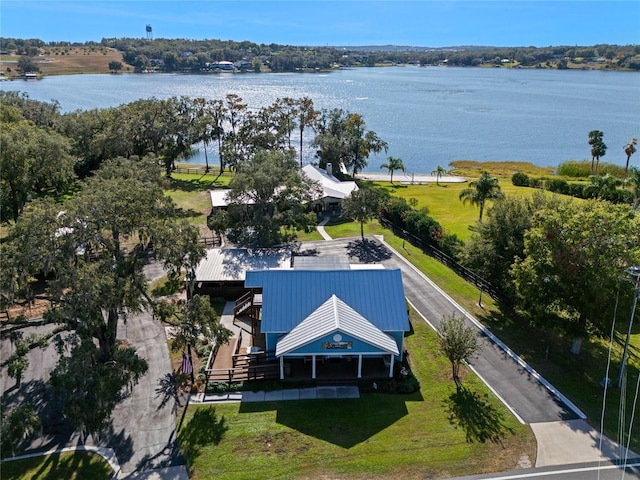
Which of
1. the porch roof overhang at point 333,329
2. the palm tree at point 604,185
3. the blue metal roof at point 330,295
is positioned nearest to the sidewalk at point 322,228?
the blue metal roof at point 330,295

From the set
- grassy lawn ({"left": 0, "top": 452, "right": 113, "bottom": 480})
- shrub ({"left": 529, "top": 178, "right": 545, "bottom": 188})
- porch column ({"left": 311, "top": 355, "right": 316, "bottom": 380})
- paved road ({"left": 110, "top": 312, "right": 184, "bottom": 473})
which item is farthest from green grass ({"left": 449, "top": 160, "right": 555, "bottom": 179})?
grassy lawn ({"left": 0, "top": 452, "right": 113, "bottom": 480})

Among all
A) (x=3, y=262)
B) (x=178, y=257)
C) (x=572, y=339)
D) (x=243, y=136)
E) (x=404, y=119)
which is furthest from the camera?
(x=404, y=119)

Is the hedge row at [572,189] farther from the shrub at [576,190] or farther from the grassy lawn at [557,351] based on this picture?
the grassy lawn at [557,351]

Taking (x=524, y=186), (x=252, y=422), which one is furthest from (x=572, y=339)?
(x=524, y=186)

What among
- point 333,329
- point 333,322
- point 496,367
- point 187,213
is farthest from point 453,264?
point 187,213

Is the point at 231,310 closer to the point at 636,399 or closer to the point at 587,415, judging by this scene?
the point at 587,415

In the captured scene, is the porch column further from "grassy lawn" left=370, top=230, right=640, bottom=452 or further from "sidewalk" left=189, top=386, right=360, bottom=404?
"grassy lawn" left=370, top=230, right=640, bottom=452
